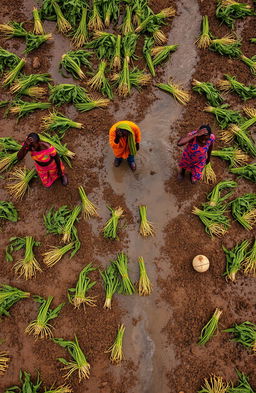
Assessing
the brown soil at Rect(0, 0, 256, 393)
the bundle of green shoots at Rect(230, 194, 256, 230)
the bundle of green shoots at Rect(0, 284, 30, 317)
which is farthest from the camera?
the bundle of green shoots at Rect(230, 194, 256, 230)

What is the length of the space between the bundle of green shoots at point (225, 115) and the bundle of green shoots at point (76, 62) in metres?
2.28

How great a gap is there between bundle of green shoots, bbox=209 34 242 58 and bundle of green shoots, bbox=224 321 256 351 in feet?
15.0

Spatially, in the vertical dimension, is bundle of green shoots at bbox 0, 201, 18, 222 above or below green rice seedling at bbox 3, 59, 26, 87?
below

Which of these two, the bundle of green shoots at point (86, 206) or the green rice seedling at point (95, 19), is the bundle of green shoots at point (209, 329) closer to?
the bundle of green shoots at point (86, 206)

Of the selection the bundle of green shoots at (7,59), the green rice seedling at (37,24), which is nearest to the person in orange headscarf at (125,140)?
the bundle of green shoots at (7,59)

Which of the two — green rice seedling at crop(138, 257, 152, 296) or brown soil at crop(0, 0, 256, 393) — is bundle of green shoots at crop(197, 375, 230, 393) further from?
green rice seedling at crop(138, 257, 152, 296)

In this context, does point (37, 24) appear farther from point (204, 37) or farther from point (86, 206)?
point (86, 206)

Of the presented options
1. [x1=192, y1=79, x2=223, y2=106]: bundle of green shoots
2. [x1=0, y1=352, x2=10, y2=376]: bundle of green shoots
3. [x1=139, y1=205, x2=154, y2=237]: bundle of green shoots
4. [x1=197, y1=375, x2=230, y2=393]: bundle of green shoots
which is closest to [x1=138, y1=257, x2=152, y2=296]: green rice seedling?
[x1=139, y1=205, x2=154, y2=237]: bundle of green shoots

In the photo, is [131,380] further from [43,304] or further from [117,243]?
[117,243]

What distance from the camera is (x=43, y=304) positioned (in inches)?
167

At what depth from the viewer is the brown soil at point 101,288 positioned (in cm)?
409

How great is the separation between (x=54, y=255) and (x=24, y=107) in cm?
256

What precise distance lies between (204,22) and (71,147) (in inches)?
135

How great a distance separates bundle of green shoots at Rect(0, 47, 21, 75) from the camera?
5.42 meters
